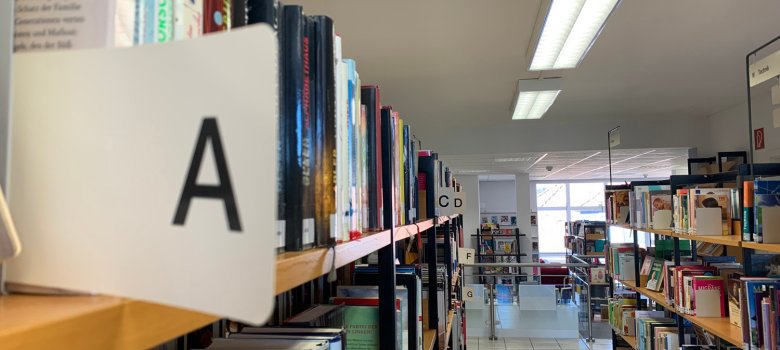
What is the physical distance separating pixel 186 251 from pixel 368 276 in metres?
1.38

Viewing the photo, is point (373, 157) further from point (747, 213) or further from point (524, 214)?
point (524, 214)

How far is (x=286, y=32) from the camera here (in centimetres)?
63

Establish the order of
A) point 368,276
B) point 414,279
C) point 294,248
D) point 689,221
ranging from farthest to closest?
point 689,221
point 368,276
point 414,279
point 294,248

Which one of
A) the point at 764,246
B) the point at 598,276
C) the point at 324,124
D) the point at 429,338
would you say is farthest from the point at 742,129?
the point at 324,124

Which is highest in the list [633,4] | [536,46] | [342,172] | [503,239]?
[633,4]

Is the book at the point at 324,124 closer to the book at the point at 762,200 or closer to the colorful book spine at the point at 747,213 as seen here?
the book at the point at 762,200

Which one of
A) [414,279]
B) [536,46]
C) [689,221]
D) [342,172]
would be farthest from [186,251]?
[689,221]

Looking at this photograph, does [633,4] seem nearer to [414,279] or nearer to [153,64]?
[414,279]

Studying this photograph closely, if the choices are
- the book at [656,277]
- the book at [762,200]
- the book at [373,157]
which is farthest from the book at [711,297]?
the book at [373,157]

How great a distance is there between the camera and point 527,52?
12.0 ft

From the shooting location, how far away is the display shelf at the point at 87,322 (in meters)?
0.27

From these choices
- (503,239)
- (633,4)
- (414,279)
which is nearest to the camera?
(414,279)

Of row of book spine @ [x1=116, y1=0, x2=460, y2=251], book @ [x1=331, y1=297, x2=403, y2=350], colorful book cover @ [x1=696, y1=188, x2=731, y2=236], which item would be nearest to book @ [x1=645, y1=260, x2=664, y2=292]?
colorful book cover @ [x1=696, y1=188, x2=731, y2=236]

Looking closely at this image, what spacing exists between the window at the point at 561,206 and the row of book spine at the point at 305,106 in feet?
51.8
